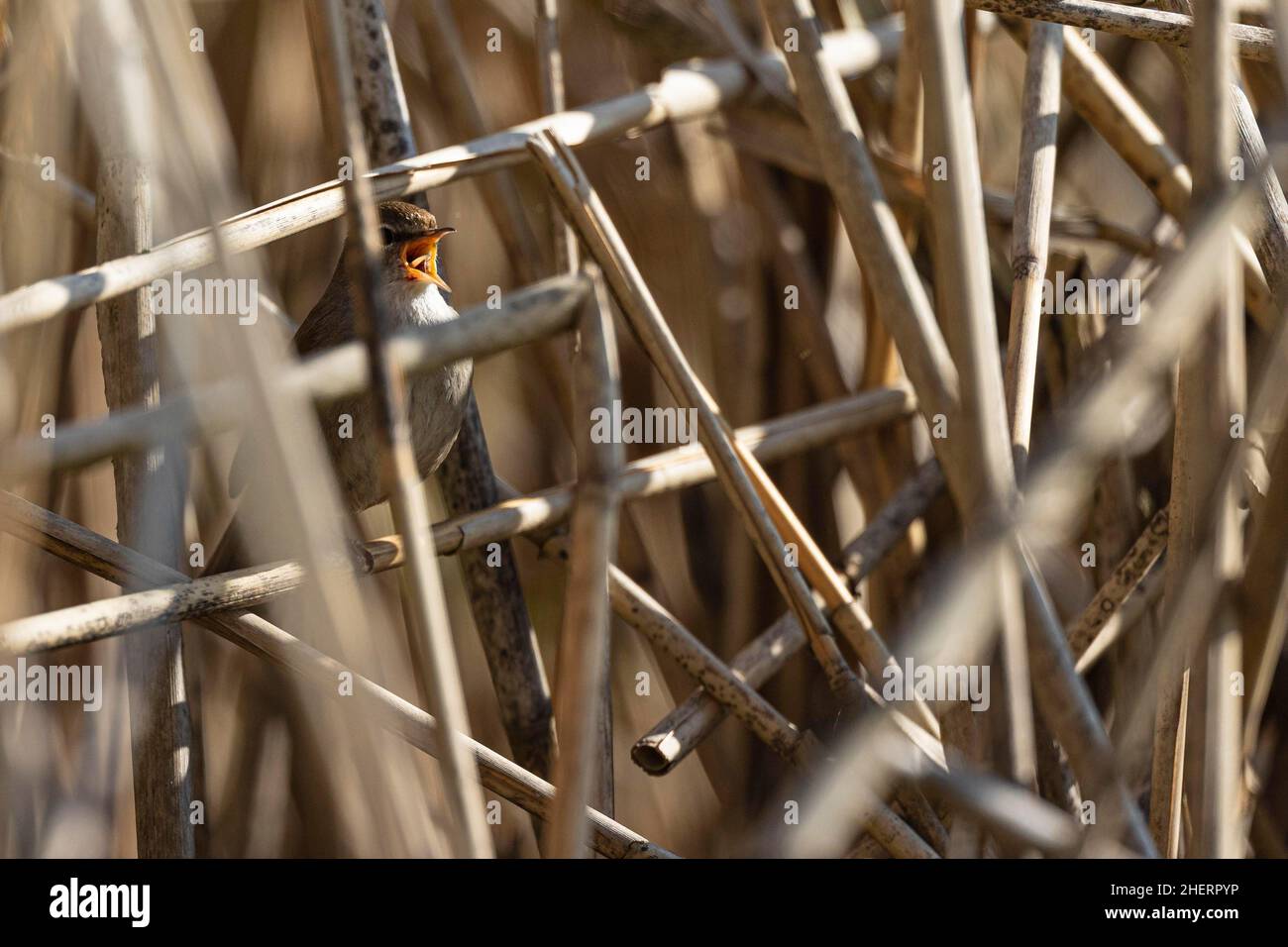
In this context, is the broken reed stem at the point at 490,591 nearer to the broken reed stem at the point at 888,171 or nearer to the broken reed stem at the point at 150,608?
the broken reed stem at the point at 150,608

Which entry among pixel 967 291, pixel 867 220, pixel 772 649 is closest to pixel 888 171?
pixel 867 220

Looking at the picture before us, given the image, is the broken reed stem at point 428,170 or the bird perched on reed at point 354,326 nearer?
the broken reed stem at point 428,170

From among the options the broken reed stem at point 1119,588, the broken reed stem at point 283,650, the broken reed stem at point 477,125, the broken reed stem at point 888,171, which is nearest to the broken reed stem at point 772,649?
the broken reed stem at point 283,650

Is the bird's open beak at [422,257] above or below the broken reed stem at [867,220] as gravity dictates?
above

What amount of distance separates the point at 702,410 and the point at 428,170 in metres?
0.50

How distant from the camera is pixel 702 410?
1548 millimetres

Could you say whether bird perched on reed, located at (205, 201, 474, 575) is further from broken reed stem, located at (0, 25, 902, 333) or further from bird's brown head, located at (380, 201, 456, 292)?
broken reed stem, located at (0, 25, 902, 333)

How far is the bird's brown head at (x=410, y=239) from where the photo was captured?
193 cm

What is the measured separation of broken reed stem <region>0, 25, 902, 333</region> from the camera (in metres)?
1.24

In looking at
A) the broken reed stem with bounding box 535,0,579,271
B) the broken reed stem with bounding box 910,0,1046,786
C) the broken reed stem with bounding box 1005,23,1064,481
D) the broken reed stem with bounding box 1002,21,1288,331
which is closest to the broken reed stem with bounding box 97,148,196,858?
the broken reed stem with bounding box 535,0,579,271

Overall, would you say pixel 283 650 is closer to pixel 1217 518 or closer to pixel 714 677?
pixel 714 677

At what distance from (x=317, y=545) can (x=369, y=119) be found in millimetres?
1085

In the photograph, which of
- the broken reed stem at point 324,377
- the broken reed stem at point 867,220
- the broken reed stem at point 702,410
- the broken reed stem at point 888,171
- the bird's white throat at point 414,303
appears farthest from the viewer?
the broken reed stem at point 888,171
